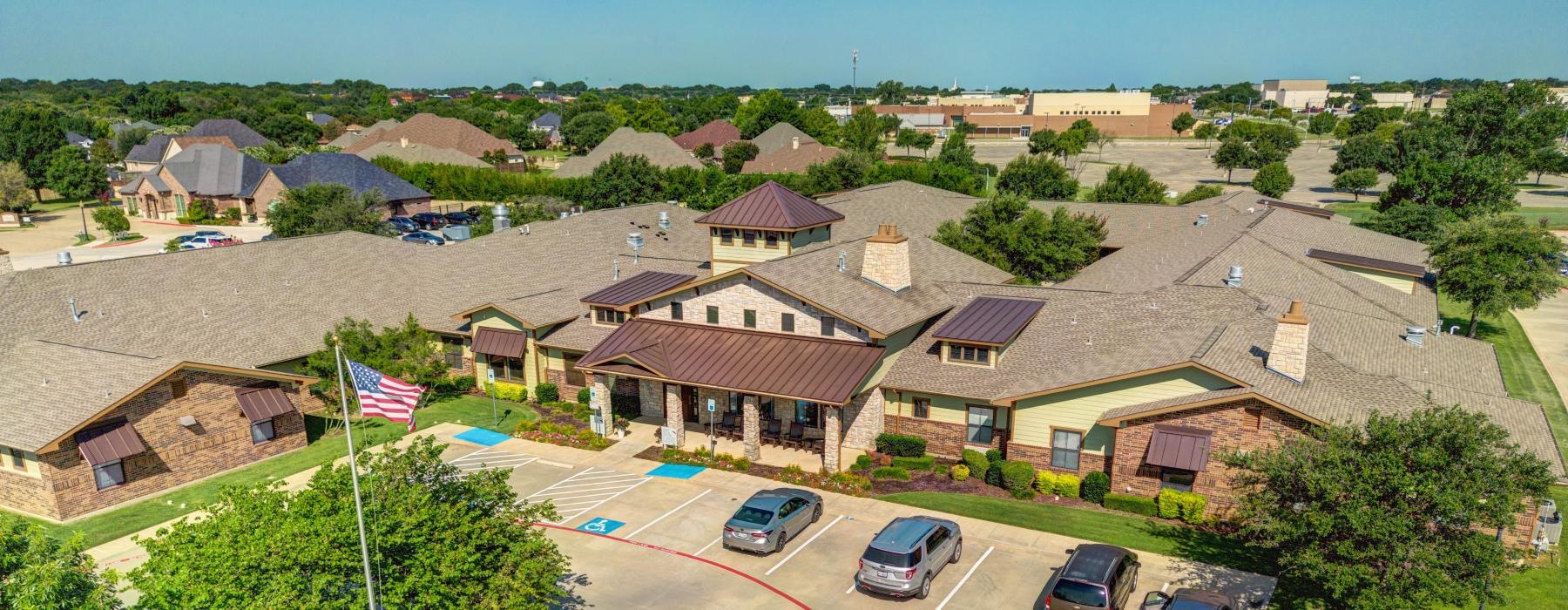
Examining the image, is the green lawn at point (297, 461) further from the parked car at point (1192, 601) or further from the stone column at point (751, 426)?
the parked car at point (1192, 601)

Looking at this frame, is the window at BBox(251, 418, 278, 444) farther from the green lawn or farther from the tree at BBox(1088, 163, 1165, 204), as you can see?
the tree at BBox(1088, 163, 1165, 204)

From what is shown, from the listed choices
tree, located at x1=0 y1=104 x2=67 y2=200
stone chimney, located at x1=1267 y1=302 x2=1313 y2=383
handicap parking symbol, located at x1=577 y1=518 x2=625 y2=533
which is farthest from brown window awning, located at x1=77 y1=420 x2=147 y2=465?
tree, located at x1=0 y1=104 x2=67 y2=200

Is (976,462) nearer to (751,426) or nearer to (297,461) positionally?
(751,426)

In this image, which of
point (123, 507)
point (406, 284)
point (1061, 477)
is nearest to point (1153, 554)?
point (1061, 477)

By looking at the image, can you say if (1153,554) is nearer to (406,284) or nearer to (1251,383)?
(1251,383)

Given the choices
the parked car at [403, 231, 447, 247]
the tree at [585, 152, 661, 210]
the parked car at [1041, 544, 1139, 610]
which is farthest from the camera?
the tree at [585, 152, 661, 210]
